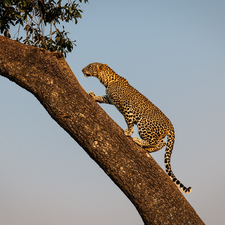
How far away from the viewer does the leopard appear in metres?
5.28

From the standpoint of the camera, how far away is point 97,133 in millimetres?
4281

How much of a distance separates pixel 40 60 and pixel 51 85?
0.49m

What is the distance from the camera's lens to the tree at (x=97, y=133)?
4074 millimetres

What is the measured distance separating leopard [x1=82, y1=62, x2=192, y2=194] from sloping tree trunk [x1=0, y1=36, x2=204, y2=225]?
687 mm

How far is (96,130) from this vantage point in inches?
169

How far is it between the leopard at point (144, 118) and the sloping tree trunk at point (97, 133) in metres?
0.69

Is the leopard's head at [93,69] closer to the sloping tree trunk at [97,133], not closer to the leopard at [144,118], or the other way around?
the leopard at [144,118]

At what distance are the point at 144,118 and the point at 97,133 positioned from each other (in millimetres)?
1374

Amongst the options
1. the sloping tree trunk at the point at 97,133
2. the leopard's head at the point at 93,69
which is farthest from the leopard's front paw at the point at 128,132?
the leopard's head at the point at 93,69

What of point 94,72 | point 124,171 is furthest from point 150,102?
point 124,171

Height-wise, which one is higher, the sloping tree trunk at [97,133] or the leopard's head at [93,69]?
the leopard's head at [93,69]

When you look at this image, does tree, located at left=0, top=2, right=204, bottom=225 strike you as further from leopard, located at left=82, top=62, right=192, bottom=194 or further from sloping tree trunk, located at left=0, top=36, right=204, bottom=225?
leopard, located at left=82, top=62, right=192, bottom=194

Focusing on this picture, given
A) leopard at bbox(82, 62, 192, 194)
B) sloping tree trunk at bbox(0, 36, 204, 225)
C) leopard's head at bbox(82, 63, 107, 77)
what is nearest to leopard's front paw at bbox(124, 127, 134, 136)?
leopard at bbox(82, 62, 192, 194)

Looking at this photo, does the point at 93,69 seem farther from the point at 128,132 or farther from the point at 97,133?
the point at 97,133
